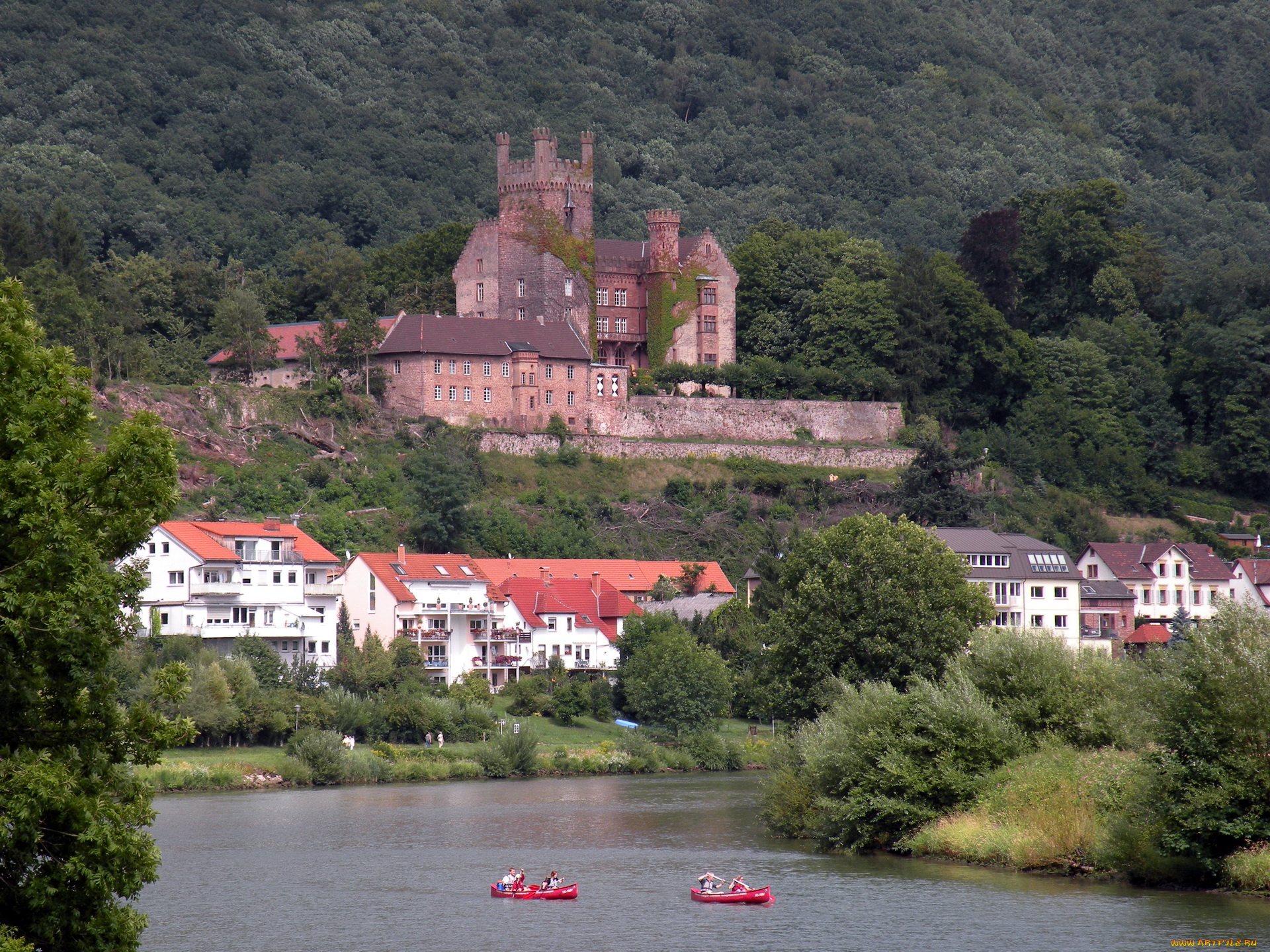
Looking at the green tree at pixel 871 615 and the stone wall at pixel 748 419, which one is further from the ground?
the stone wall at pixel 748 419

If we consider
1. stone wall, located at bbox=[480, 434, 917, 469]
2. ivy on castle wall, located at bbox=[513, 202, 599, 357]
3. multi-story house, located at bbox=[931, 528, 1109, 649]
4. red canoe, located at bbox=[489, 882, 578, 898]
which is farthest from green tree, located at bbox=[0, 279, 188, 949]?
ivy on castle wall, located at bbox=[513, 202, 599, 357]

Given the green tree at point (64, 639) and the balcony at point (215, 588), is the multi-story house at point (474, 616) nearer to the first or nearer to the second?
the balcony at point (215, 588)

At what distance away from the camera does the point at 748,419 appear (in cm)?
10062

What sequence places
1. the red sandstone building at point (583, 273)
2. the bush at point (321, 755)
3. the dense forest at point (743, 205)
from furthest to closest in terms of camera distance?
the dense forest at point (743, 205) < the red sandstone building at point (583, 273) < the bush at point (321, 755)

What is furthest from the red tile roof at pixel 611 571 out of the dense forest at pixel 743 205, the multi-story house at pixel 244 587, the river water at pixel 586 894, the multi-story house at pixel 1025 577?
the river water at pixel 586 894

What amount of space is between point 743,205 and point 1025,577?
3642 inches

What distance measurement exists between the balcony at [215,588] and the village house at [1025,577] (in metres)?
30.7

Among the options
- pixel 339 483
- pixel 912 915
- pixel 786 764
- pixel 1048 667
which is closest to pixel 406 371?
pixel 339 483

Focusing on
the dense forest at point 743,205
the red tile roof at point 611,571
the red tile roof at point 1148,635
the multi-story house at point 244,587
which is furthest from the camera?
the dense forest at point 743,205

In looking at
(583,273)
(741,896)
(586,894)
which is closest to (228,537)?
(583,273)

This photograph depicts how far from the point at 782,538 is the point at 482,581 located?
18220mm

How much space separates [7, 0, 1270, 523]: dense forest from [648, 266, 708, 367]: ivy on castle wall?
367 cm

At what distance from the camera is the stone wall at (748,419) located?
322 ft

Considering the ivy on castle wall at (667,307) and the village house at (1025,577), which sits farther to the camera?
the ivy on castle wall at (667,307)
